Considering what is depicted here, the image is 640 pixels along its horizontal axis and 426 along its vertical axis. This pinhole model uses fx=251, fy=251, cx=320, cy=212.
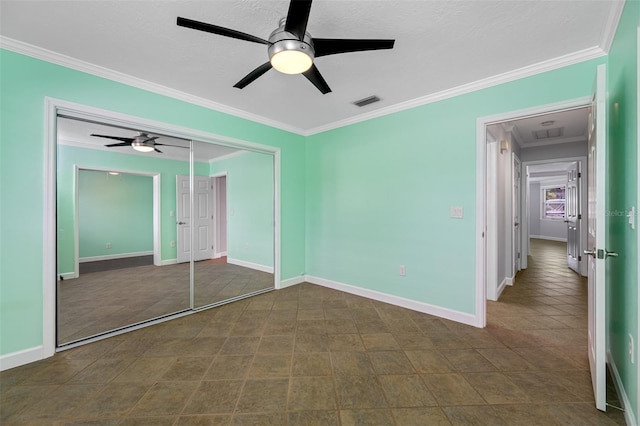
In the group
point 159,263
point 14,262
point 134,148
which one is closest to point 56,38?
point 134,148

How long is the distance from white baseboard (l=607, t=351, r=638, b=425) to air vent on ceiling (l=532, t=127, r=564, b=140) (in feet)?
12.1

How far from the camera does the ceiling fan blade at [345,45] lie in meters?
1.58

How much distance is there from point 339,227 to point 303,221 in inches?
29.2

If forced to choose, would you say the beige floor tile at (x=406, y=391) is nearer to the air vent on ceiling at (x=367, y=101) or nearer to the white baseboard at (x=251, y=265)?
the air vent on ceiling at (x=367, y=101)

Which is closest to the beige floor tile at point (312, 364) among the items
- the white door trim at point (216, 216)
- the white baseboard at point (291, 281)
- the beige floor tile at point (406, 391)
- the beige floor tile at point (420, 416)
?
the beige floor tile at point (406, 391)

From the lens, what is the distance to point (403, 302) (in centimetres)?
322

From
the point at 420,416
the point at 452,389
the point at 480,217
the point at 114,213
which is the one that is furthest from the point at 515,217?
the point at 114,213

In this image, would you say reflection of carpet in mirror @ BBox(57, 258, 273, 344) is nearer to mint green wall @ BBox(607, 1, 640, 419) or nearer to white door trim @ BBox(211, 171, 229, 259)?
white door trim @ BBox(211, 171, 229, 259)

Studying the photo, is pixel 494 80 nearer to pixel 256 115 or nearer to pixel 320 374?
pixel 256 115

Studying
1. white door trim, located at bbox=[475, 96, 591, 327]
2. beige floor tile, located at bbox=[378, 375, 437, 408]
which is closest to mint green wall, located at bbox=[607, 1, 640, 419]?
white door trim, located at bbox=[475, 96, 591, 327]

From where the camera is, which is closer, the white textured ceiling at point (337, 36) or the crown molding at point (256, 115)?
the white textured ceiling at point (337, 36)

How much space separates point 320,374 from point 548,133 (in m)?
5.43

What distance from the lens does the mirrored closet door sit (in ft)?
9.02

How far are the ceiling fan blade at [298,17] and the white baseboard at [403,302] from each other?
9.86ft
